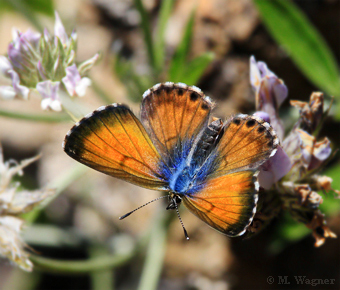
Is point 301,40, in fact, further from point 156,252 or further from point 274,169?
point 156,252

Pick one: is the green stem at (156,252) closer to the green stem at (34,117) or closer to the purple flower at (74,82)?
the green stem at (34,117)

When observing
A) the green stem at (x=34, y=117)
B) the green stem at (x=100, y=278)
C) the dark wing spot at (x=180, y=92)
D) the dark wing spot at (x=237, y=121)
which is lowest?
the green stem at (x=100, y=278)

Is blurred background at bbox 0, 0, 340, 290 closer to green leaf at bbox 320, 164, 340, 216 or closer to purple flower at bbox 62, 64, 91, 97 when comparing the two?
green leaf at bbox 320, 164, 340, 216

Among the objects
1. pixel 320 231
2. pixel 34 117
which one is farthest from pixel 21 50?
pixel 320 231

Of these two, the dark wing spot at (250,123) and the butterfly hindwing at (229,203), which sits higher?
the dark wing spot at (250,123)

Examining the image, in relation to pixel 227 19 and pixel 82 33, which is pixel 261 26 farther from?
pixel 82 33

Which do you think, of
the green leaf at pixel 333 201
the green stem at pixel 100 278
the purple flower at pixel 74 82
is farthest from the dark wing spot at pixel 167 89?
the green stem at pixel 100 278

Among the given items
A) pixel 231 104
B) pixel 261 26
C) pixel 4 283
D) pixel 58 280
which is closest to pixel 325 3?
pixel 261 26
